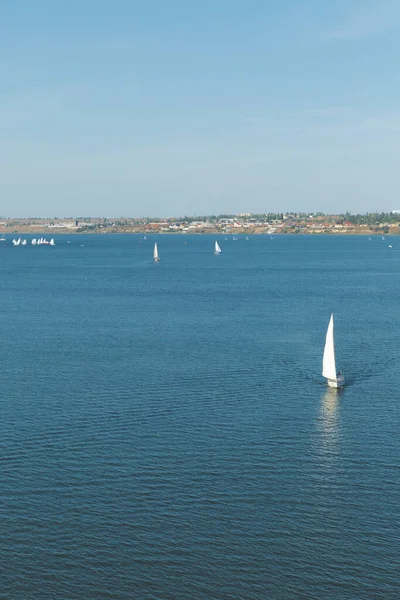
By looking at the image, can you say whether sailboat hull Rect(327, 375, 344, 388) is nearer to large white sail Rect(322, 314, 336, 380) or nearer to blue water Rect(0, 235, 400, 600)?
large white sail Rect(322, 314, 336, 380)

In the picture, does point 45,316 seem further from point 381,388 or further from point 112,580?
point 112,580

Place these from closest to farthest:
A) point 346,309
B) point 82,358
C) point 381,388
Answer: point 381,388, point 82,358, point 346,309

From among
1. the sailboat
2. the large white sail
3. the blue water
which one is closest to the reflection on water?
the blue water

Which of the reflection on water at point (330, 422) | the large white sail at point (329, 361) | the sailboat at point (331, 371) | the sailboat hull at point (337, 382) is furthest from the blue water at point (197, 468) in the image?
the large white sail at point (329, 361)

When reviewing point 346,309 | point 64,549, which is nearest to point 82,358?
point 64,549

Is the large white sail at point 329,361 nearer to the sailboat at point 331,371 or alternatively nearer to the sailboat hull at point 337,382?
the sailboat at point 331,371

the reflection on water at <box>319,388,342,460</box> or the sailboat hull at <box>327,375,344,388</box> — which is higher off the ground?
the sailboat hull at <box>327,375,344,388</box>

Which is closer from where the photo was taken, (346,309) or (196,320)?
(196,320)

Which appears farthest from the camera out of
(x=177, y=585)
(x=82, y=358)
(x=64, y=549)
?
(x=82, y=358)
